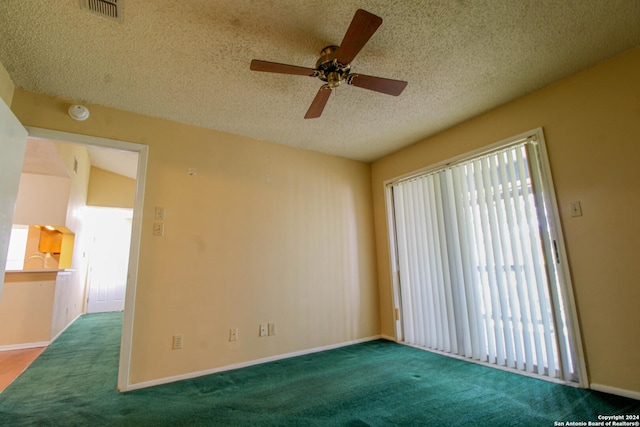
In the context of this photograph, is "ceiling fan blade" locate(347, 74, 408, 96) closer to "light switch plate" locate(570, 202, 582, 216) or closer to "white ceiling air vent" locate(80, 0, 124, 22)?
"white ceiling air vent" locate(80, 0, 124, 22)

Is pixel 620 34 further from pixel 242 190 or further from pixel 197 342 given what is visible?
pixel 197 342

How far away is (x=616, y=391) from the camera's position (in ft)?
6.52

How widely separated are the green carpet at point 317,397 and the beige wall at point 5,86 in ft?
7.44

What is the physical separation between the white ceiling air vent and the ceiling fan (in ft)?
2.60

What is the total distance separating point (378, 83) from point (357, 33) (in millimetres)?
470

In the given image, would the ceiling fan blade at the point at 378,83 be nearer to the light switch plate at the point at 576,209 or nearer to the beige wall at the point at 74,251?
the light switch plate at the point at 576,209

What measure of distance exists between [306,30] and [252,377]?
9.13 ft

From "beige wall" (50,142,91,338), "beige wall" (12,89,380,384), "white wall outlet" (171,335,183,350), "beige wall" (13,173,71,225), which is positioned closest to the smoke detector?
"beige wall" (12,89,380,384)

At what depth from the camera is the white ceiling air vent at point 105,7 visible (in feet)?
5.16

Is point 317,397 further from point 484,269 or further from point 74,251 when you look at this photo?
point 74,251

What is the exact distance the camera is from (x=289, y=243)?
337 cm

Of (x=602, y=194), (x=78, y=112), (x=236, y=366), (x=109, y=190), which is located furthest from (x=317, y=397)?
(x=109, y=190)

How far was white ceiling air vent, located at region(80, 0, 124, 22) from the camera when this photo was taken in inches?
61.9

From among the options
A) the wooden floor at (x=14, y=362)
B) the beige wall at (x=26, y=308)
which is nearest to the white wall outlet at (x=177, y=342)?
the wooden floor at (x=14, y=362)
